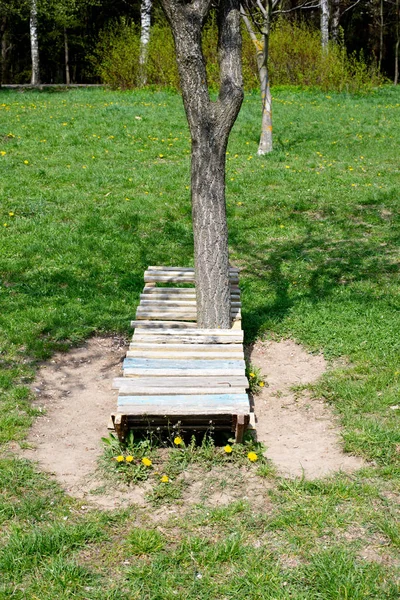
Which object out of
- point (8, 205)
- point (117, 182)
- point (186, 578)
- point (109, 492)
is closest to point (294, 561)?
point (186, 578)

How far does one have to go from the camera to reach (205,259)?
18.8ft

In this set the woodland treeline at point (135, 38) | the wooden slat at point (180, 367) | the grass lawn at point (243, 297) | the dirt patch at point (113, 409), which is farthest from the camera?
the woodland treeline at point (135, 38)

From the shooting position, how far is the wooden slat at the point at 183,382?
15.6 ft

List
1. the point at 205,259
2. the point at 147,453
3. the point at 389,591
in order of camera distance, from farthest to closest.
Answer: the point at 205,259
the point at 147,453
the point at 389,591

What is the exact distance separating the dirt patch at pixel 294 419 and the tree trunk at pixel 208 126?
638 mm

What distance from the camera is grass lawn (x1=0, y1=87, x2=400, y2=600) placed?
3584 millimetres

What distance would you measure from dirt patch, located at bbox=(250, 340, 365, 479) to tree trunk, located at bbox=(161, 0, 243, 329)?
0.64 m

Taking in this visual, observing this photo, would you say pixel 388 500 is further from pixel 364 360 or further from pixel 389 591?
pixel 364 360

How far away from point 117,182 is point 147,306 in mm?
5217

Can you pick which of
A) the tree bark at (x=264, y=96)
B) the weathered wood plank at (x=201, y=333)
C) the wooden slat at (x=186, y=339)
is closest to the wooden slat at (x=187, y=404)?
the wooden slat at (x=186, y=339)

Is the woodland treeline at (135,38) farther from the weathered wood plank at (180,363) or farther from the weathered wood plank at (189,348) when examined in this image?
the weathered wood plank at (180,363)

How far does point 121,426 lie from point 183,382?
580 mm

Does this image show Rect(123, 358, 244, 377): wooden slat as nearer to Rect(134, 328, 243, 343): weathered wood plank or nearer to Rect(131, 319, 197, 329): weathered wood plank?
Rect(134, 328, 243, 343): weathered wood plank

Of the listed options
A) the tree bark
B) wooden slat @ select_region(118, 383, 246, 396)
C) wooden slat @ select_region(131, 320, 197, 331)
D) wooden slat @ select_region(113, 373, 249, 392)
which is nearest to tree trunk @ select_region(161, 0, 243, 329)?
wooden slat @ select_region(131, 320, 197, 331)
